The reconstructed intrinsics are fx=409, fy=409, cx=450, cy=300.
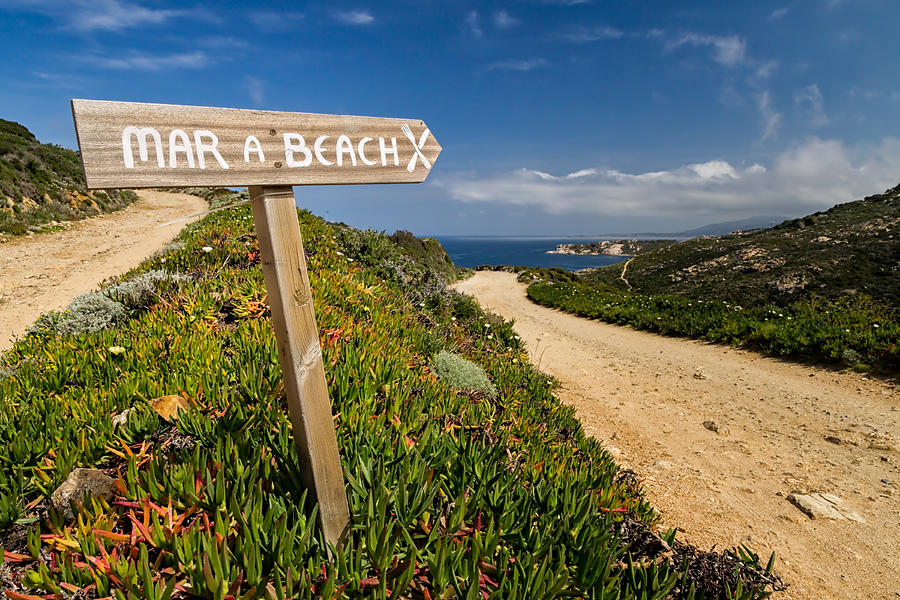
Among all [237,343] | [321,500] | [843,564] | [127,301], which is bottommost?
[843,564]

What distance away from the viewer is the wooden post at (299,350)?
1865 mm

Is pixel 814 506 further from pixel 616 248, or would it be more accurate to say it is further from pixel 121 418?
pixel 616 248

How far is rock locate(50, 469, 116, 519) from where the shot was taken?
6.90ft

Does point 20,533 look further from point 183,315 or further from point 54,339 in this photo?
point 54,339

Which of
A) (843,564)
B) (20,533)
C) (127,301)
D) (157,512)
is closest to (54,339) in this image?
(127,301)

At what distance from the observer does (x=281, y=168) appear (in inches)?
75.0

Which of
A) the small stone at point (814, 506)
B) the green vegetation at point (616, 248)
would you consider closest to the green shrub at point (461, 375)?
the small stone at point (814, 506)

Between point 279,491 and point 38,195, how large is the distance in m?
26.0

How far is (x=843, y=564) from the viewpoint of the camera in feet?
10.9

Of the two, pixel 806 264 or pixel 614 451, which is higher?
pixel 806 264

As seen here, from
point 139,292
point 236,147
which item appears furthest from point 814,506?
point 139,292

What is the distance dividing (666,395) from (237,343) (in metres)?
6.98

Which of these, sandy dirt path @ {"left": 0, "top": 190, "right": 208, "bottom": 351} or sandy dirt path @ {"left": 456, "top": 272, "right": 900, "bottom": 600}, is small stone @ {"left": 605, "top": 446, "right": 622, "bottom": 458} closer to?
sandy dirt path @ {"left": 456, "top": 272, "right": 900, "bottom": 600}

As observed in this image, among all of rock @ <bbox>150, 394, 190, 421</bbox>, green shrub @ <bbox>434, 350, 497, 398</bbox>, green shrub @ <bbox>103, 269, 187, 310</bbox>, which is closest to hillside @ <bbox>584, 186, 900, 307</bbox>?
green shrub @ <bbox>434, 350, 497, 398</bbox>
